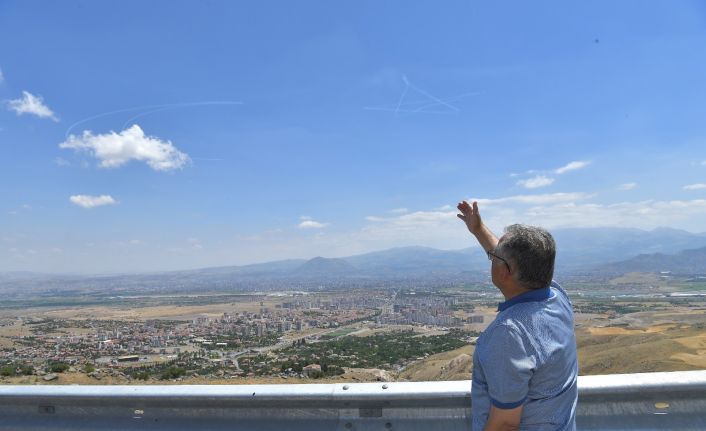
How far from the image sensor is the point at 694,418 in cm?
248

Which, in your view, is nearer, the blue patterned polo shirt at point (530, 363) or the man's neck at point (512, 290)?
the blue patterned polo shirt at point (530, 363)

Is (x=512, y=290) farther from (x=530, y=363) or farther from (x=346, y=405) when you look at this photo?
(x=346, y=405)

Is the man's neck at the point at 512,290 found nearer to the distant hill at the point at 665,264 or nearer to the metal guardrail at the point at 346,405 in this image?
the metal guardrail at the point at 346,405

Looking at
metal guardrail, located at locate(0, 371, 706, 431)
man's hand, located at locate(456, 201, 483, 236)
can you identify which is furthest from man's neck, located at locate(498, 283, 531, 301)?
man's hand, located at locate(456, 201, 483, 236)

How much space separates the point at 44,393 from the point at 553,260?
274cm

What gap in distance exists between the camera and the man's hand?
9.43 ft

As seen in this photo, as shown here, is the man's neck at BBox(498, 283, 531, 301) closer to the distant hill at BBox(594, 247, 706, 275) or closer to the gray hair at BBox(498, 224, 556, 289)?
the gray hair at BBox(498, 224, 556, 289)

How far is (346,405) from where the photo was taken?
8.21ft

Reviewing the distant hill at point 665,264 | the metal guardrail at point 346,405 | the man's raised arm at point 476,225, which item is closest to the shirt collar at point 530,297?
the metal guardrail at point 346,405

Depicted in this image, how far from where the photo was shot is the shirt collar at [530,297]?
1.96m

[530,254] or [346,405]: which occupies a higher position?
[530,254]

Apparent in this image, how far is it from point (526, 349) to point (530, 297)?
0.78 ft

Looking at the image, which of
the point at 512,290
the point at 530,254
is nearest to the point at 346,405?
the point at 512,290

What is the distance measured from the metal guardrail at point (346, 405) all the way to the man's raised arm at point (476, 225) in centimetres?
79
